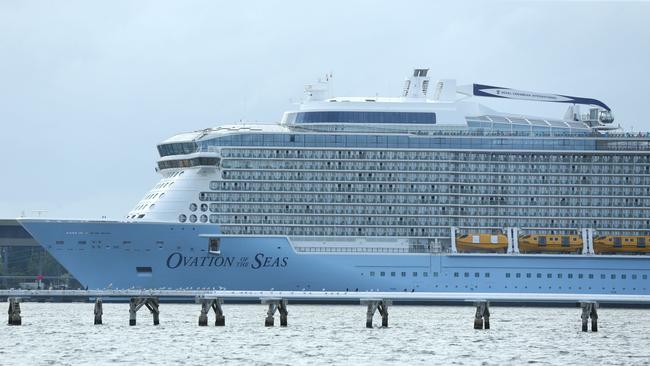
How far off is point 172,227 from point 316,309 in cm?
912

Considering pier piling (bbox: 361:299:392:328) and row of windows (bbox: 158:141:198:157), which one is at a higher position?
row of windows (bbox: 158:141:198:157)

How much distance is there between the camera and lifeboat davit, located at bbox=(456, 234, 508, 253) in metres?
114

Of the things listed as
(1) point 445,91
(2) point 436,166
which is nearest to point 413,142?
(2) point 436,166

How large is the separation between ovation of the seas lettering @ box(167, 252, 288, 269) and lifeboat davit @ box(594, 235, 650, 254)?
1815 centimetres

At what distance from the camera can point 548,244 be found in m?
115

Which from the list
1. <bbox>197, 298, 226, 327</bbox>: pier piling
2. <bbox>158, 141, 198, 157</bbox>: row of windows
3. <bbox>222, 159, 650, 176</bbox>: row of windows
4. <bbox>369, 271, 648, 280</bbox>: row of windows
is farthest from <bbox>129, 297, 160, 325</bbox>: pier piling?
<bbox>158, 141, 198, 157</bbox>: row of windows

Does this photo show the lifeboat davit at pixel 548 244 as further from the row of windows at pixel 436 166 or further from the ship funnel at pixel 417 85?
the ship funnel at pixel 417 85

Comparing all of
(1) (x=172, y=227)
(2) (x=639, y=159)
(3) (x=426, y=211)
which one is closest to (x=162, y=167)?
(1) (x=172, y=227)

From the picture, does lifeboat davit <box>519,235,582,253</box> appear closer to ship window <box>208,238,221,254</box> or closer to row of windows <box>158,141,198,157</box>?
ship window <box>208,238,221,254</box>

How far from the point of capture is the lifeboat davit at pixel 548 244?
115m

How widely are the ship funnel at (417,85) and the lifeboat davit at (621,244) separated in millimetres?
13595

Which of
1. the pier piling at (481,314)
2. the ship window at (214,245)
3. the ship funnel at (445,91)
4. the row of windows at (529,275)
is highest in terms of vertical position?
the ship funnel at (445,91)

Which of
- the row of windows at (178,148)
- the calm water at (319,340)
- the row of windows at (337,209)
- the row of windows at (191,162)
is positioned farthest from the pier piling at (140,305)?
the row of windows at (178,148)

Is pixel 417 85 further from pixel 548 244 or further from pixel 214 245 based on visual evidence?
pixel 214 245
